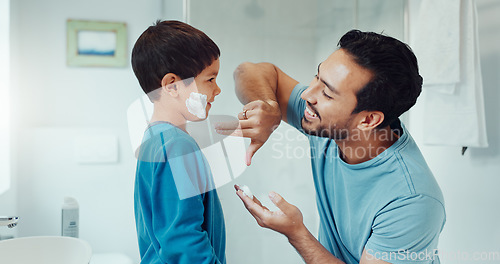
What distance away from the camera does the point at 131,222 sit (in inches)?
69.7

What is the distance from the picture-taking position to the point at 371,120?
1.02 m

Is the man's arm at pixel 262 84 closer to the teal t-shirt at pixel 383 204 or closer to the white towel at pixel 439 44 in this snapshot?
the teal t-shirt at pixel 383 204

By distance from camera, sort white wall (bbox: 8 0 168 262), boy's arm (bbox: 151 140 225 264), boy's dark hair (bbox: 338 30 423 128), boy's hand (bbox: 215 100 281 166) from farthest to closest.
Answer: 1. white wall (bbox: 8 0 168 262)
2. boy's hand (bbox: 215 100 281 166)
3. boy's dark hair (bbox: 338 30 423 128)
4. boy's arm (bbox: 151 140 225 264)

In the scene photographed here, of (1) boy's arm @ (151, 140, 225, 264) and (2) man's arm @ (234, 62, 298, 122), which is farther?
(2) man's arm @ (234, 62, 298, 122)

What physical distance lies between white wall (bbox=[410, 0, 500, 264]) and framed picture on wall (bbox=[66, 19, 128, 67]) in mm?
1353

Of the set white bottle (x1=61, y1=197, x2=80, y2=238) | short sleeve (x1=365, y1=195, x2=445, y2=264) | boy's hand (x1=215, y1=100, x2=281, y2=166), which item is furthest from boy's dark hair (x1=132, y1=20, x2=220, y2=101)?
white bottle (x1=61, y1=197, x2=80, y2=238)

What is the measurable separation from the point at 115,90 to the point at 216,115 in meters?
0.57

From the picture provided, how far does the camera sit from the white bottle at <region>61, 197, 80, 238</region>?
1.36 m

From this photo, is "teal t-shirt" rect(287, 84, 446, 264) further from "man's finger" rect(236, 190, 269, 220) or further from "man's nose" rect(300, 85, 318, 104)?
"man's finger" rect(236, 190, 269, 220)

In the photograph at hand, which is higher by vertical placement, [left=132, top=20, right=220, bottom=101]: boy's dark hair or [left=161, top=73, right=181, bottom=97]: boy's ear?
[left=132, top=20, right=220, bottom=101]: boy's dark hair

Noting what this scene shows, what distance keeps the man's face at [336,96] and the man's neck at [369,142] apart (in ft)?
0.09

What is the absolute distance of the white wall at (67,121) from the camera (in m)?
1.65

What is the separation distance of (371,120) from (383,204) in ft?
0.69

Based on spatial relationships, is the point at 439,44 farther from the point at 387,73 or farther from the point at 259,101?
the point at 259,101
